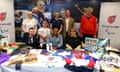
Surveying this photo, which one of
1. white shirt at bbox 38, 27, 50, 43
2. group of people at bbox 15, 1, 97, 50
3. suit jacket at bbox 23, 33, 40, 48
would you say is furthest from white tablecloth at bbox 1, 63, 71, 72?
white shirt at bbox 38, 27, 50, 43

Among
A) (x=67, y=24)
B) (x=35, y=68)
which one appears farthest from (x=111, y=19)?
(x=35, y=68)

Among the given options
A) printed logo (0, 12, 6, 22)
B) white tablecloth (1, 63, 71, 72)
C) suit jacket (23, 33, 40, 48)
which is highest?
printed logo (0, 12, 6, 22)

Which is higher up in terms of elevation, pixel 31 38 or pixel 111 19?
pixel 111 19

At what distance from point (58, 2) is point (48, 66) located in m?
2.97

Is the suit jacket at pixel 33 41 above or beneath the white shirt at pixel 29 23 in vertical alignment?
beneath

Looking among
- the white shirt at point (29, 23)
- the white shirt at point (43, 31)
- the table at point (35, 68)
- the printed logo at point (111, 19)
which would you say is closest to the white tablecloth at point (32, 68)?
the table at point (35, 68)

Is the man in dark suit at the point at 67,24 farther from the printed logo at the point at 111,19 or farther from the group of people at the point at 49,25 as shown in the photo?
the printed logo at the point at 111,19

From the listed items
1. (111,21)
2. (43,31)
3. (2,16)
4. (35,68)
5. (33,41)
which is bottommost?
(35,68)

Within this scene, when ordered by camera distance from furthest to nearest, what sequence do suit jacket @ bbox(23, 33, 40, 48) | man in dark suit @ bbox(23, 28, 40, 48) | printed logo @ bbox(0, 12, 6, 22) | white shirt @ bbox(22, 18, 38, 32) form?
printed logo @ bbox(0, 12, 6, 22), white shirt @ bbox(22, 18, 38, 32), man in dark suit @ bbox(23, 28, 40, 48), suit jacket @ bbox(23, 33, 40, 48)

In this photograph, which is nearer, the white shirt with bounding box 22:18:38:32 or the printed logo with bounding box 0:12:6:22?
the white shirt with bounding box 22:18:38:32

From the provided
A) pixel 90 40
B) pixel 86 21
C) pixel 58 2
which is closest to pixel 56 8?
pixel 58 2

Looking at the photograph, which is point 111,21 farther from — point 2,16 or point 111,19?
point 2,16

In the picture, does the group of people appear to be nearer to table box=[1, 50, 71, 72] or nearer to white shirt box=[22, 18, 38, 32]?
white shirt box=[22, 18, 38, 32]

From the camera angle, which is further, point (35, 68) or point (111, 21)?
point (111, 21)
